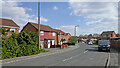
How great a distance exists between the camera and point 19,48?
43.9 ft

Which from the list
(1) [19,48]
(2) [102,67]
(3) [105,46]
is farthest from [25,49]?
(3) [105,46]

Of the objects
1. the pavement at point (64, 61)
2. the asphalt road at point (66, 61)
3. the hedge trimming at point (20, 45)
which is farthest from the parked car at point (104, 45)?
the hedge trimming at point (20, 45)

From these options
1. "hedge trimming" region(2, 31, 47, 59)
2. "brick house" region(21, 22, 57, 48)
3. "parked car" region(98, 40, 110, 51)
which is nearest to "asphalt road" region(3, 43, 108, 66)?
"hedge trimming" region(2, 31, 47, 59)

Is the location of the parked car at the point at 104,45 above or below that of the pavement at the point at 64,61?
above

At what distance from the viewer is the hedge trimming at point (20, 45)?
1180 cm

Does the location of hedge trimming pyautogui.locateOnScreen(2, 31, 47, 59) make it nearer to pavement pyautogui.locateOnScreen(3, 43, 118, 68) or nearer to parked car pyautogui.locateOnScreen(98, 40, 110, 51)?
pavement pyautogui.locateOnScreen(3, 43, 118, 68)

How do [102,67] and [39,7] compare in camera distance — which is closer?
[102,67]

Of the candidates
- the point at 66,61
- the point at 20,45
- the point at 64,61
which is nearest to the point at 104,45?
the point at 66,61

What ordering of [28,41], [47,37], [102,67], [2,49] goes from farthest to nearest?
[47,37], [28,41], [2,49], [102,67]

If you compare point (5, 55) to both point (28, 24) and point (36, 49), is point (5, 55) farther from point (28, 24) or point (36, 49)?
point (28, 24)

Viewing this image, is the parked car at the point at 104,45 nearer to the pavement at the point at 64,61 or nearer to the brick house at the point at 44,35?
the pavement at the point at 64,61

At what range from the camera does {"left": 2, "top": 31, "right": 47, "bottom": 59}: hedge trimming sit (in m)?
11.8

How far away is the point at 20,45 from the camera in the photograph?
13.7 metres

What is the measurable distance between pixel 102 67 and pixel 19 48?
983cm
